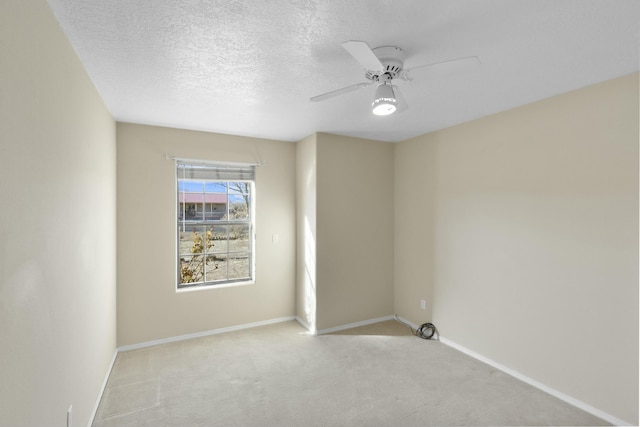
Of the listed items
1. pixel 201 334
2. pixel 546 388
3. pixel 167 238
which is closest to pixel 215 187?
pixel 167 238

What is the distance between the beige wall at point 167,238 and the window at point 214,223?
0.44ft

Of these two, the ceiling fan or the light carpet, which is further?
the light carpet

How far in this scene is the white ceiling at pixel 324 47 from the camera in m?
1.47

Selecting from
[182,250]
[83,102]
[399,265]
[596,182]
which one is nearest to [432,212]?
[399,265]

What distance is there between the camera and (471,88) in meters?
2.40

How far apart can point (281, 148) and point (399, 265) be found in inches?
87.3

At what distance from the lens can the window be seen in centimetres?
372

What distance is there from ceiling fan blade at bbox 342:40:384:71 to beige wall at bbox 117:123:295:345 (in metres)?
2.54

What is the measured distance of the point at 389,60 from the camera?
1.83 meters

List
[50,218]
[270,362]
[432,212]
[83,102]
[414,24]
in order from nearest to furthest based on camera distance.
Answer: [50,218] < [414,24] < [83,102] < [270,362] < [432,212]

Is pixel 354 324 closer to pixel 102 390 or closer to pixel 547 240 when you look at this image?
pixel 547 240

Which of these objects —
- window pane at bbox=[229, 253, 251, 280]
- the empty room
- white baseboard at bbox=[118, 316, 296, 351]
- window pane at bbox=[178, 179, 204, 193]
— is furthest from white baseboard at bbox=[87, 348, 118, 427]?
window pane at bbox=[178, 179, 204, 193]

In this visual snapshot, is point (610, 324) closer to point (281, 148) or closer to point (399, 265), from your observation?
point (399, 265)

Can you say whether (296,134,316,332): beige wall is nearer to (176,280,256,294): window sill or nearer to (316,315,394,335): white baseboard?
(316,315,394,335): white baseboard
